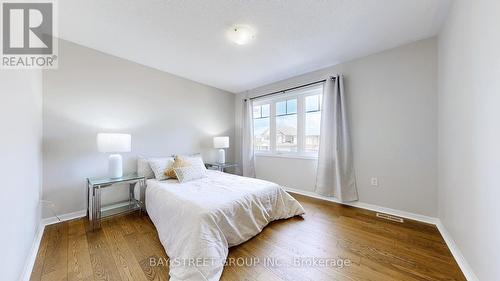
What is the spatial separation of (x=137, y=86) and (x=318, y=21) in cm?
278

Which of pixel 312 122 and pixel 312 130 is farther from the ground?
pixel 312 122

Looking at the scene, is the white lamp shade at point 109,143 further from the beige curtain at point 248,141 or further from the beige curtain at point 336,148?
the beige curtain at point 336,148

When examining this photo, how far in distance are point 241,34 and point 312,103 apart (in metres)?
1.86

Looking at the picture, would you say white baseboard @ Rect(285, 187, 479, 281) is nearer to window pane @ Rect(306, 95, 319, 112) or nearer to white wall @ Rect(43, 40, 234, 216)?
window pane @ Rect(306, 95, 319, 112)

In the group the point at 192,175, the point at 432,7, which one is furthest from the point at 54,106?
the point at 432,7

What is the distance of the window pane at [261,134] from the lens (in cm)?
412

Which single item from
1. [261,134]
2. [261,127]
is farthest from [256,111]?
[261,134]

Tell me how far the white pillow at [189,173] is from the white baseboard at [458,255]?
2.78 metres

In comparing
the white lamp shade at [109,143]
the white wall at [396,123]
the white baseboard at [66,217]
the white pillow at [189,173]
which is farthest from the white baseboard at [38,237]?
the white wall at [396,123]

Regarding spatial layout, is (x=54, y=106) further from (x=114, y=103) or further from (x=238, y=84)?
(x=238, y=84)

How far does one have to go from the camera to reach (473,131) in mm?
1346

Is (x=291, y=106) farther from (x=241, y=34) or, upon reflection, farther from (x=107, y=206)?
(x=107, y=206)

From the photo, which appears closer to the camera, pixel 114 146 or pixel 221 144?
pixel 114 146

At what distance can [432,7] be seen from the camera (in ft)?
5.74
